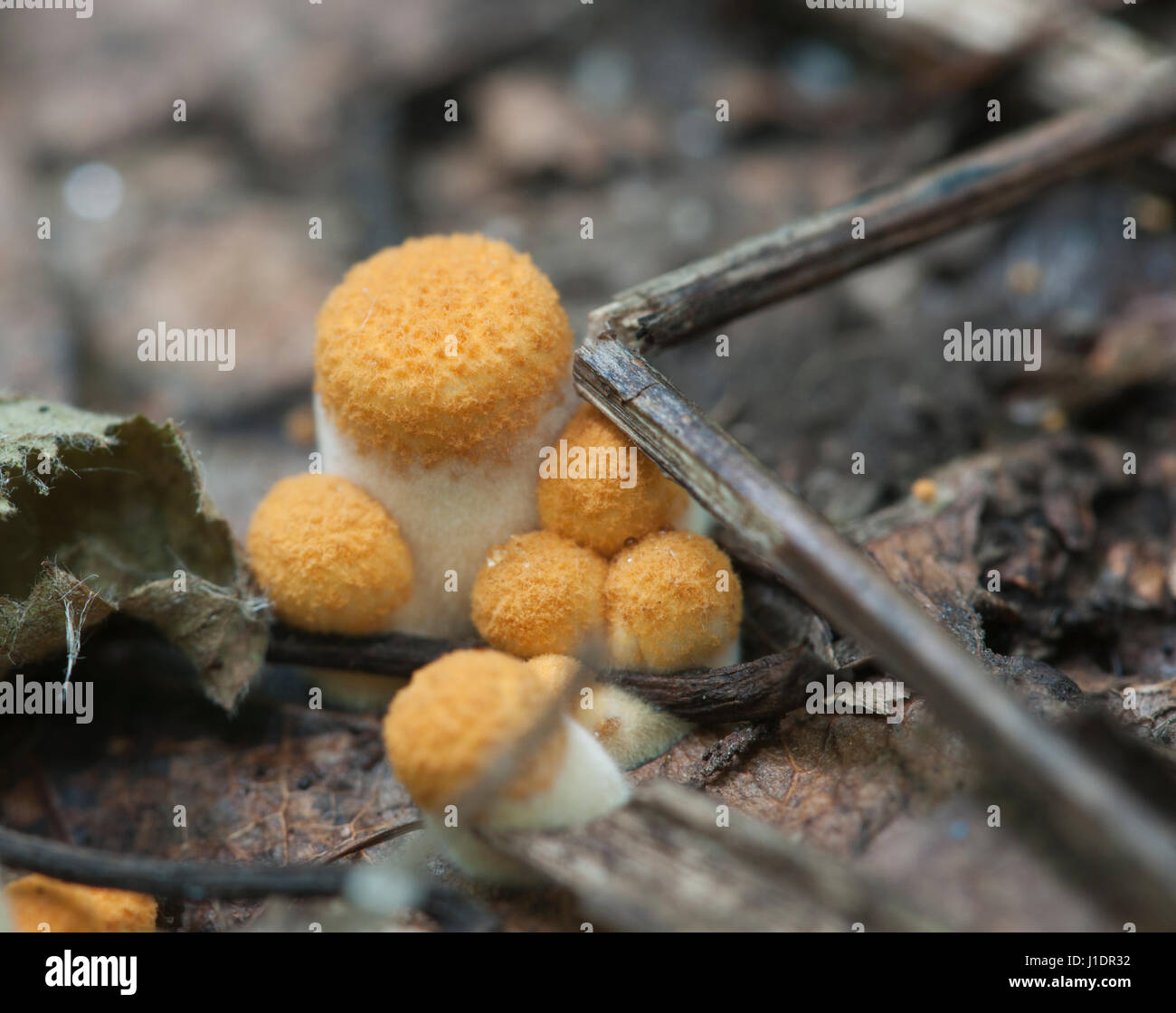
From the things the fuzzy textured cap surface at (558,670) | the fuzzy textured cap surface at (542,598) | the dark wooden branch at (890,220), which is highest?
the dark wooden branch at (890,220)

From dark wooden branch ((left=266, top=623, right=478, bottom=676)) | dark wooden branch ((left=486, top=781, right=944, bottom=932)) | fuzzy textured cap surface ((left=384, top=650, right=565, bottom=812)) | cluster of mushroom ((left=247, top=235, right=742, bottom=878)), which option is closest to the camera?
dark wooden branch ((left=486, top=781, right=944, bottom=932))

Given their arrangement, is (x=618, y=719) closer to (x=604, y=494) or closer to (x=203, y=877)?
(x=604, y=494)

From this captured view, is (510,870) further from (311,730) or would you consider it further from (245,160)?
(245,160)

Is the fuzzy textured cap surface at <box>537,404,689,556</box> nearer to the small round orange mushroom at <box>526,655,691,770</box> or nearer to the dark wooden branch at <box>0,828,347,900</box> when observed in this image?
the small round orange mushroom at <box>526,655,691,770</box>

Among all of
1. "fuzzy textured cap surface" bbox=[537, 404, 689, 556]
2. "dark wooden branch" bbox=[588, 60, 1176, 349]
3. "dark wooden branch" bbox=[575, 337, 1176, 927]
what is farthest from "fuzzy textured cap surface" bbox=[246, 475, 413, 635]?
"dark wooden branch" bbox=[588, 60, 1176, 349]

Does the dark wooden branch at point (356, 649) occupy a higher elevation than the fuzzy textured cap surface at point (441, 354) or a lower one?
lower

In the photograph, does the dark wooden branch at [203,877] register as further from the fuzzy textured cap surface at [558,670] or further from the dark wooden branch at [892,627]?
the dark wooden branch at [892,627]

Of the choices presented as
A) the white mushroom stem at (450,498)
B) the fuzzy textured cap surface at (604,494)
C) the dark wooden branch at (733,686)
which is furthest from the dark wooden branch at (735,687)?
the white mushroom stem at (450,498)

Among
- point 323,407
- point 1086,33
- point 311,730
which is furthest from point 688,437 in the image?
point 1086,33
